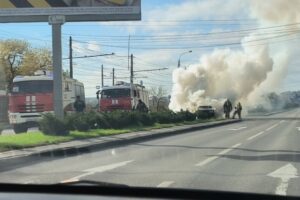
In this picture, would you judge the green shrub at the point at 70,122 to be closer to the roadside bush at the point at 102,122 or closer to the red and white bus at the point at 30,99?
the roadside bush at the point at 102,122

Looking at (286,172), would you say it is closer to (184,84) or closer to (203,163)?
(203,163)

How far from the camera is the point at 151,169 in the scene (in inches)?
516

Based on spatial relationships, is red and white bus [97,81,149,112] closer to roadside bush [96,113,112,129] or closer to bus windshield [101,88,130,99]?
bus windshield [101,88,130,99]

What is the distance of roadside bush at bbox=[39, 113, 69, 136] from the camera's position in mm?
24438

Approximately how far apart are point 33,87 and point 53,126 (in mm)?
8352

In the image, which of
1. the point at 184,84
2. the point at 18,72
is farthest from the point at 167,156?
the point at 184,84

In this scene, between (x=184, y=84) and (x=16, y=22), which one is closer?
(x=16, y=22)

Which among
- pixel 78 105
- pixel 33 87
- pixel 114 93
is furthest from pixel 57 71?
pixel 114 93

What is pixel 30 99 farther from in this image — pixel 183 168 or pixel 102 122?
pixel 183 168

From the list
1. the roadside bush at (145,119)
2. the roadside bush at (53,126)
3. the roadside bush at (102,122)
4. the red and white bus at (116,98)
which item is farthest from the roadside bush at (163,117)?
the roadside bush at (53,126)

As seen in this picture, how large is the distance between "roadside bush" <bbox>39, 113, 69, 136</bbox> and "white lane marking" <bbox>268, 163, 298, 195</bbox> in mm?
12657

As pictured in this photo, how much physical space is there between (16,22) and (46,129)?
7.23 m

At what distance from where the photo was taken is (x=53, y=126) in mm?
24516

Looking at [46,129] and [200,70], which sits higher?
[200,70]
